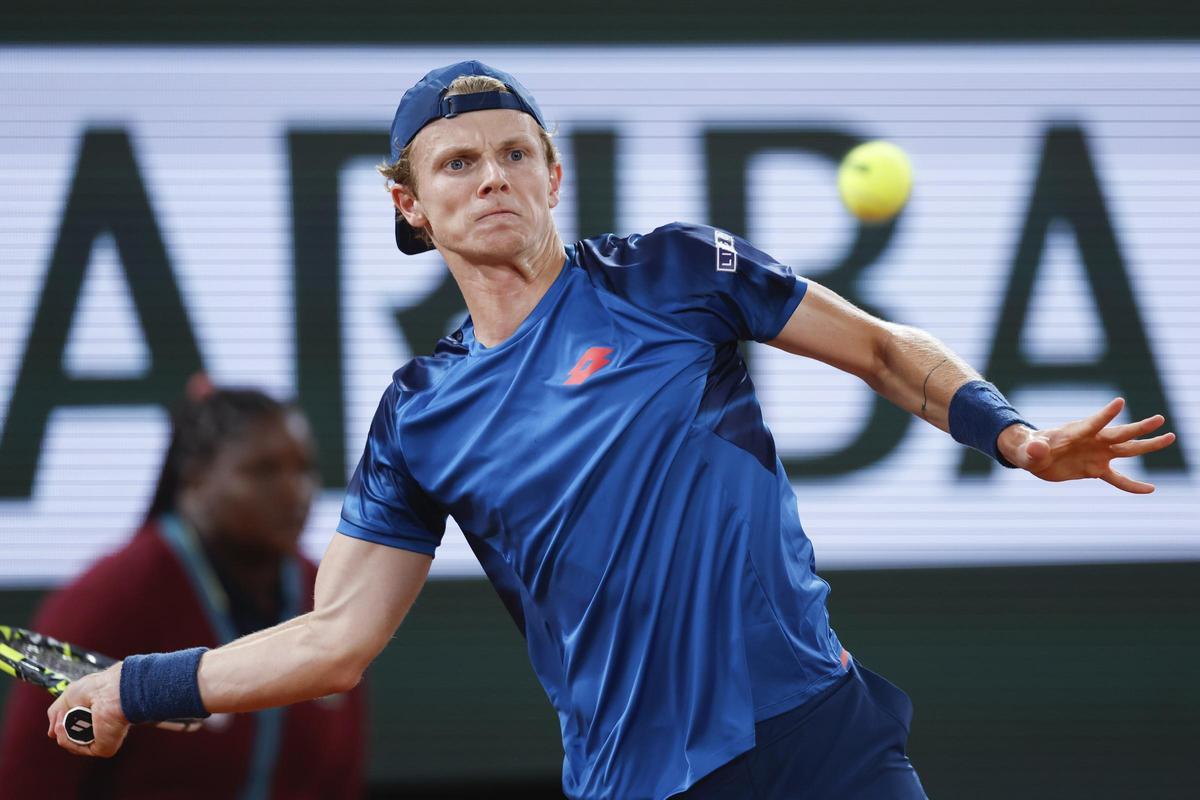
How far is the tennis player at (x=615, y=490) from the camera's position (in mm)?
2381

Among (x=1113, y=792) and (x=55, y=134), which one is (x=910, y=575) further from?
(x=55, y=134)

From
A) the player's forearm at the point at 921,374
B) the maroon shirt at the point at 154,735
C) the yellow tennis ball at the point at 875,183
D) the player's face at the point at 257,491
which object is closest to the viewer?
the player's forearm at the point at 921,374

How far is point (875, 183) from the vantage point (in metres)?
4.80

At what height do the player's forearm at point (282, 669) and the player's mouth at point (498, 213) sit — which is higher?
the player's mouth at point (498, 213)

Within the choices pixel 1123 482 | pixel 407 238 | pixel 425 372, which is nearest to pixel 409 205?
pixel 407 238

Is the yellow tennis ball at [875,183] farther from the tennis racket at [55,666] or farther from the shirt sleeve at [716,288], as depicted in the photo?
the tennis racket at [55,666]

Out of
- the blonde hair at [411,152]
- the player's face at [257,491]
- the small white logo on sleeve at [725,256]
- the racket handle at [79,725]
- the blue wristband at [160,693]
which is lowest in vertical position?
the player's face at [257,491]

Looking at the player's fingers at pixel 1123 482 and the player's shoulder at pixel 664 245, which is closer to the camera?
the player's fingers at pixel 1123 482

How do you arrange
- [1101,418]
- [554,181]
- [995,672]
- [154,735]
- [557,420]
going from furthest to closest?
[995,672] → [154,735] → [554,181] → [557,420] → [1101,418]

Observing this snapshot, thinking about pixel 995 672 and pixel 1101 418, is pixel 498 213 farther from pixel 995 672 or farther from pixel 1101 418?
pixel 995 672

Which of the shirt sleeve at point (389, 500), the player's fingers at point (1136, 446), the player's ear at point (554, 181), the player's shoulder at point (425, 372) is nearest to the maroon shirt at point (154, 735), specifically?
the shirt sleeve at point (389, 500)

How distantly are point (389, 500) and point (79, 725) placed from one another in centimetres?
69

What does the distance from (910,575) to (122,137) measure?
332 cm

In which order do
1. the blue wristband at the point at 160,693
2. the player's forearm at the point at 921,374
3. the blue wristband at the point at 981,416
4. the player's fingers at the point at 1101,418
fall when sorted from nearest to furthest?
A: the player's fingers at the point at 1101,418, the blue wristband at the point at 981,416, the player's forearm at the point at 921,374, the blue wristband at the point at 160,693
